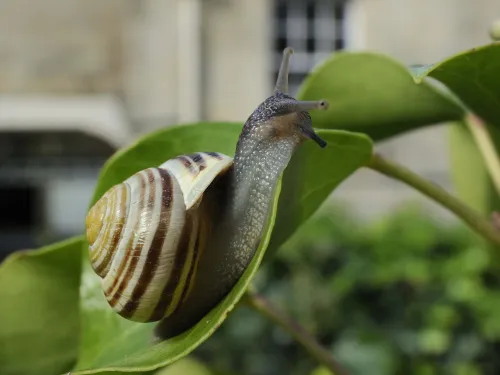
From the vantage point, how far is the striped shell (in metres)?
0.32

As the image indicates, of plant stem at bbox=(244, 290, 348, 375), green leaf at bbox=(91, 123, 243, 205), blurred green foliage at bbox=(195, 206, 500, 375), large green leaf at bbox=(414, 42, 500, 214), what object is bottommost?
blurred green foliage at bbox=(195, 206, 500, 375)

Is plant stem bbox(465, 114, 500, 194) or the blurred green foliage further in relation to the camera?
the blurred green foliage

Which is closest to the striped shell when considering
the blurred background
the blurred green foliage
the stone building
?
the blurred green foliage

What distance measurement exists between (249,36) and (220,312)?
13.7ft

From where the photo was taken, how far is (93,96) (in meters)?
4.61

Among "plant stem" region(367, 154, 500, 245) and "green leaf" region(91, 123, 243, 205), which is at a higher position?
"green leaf" region(91, 123, 243, 205)

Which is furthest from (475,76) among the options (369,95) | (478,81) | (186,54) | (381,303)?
(186,54)

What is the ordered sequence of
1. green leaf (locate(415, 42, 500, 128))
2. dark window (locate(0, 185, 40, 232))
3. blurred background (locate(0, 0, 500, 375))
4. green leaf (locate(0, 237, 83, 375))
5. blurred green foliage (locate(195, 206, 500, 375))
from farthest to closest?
dark window (locate(0, 185, 40, 232)) < blurred background (locate(0, 0, 500, 375)) < blurred green foliage (locate(195, 206, 500, 375)) < green leaf (locate(0, 237, 83, 375)) < green leaf (locate(415, 42, 500, 128))

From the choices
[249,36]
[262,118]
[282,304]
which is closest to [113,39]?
[249,36]

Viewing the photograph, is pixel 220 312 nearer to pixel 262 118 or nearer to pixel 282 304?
pixel 262 118

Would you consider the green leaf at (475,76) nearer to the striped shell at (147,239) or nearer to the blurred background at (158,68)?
the striped shell at (147,239)

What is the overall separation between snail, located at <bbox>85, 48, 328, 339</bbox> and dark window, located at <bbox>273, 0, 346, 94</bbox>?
170 inches

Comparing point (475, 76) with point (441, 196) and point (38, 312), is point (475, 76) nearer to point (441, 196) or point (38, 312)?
point (441, 196)

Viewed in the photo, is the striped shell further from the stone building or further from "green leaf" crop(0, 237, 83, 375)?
the stone building
